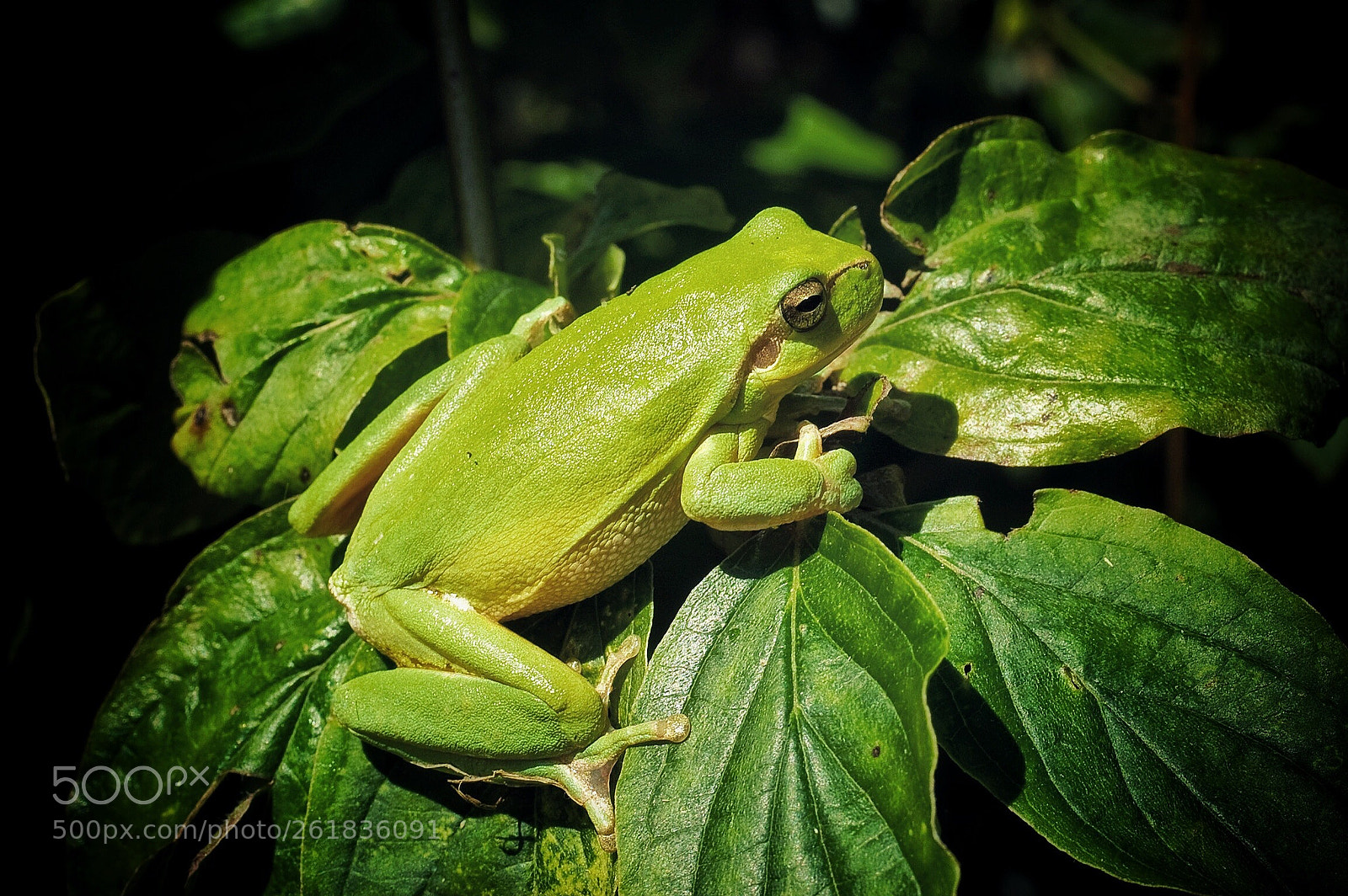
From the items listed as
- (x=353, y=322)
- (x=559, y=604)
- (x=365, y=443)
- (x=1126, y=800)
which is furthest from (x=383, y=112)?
(x=1126, y=800)

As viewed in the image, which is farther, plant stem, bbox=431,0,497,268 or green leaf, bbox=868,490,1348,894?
plant stem, bbox=431,0,497,268

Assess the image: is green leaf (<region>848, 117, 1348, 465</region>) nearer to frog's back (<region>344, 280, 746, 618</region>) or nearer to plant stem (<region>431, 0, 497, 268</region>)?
frog's back (<region>344, 280, 746, 618</region>)

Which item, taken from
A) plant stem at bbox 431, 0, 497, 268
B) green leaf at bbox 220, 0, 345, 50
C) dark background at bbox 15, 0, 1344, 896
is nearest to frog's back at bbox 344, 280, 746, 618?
dark background at bbox 15, 0, 1344, 896

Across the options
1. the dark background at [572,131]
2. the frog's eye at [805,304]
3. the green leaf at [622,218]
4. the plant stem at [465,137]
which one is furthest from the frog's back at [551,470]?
the plant stem at [465,137]

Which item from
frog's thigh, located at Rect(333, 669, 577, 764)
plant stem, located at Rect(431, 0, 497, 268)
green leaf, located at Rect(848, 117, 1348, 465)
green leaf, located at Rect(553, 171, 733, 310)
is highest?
plant stem, located at Rect(431, 0, 497, 268)

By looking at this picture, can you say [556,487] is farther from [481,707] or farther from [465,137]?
[465,137]

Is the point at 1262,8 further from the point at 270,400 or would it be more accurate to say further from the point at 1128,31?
the point at 270,400

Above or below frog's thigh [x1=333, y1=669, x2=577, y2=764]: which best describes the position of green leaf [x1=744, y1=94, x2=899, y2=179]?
above

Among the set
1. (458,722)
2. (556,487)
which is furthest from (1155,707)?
(458,722)

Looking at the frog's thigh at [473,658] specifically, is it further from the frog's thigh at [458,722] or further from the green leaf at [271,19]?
the green leaf at [271,19]
